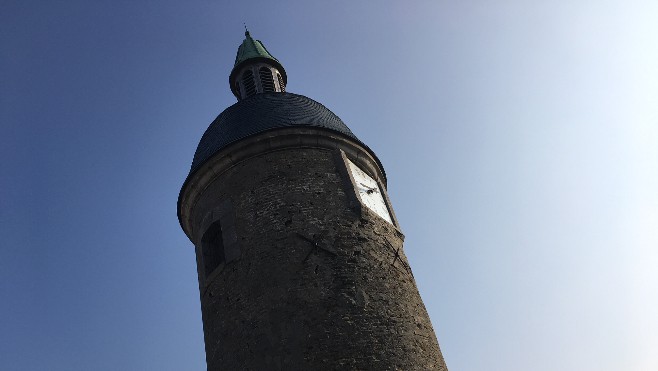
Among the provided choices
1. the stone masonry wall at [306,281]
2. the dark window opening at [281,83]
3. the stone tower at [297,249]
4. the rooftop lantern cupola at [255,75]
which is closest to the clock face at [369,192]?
the stone tower at [297,249]

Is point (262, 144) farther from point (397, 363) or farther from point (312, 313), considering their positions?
point (397, 363)

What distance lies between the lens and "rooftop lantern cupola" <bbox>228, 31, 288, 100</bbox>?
14875 millimetres

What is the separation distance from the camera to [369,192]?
35.2 feet

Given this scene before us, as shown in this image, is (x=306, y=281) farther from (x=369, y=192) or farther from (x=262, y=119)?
(x=262, y=119)

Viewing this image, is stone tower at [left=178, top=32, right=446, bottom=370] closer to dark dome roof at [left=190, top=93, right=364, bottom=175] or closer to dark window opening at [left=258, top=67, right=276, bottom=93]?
dark dome roof at [left=190, top=93, right=364, bottom=175]

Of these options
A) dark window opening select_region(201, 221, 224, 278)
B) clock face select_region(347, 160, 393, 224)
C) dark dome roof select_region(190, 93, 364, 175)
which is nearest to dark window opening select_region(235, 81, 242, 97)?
dark dome roof select_region(190, 93, 364, 175)

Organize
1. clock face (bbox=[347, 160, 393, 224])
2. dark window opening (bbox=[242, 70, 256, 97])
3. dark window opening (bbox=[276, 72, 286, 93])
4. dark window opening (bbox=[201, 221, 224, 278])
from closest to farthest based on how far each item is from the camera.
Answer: dark window opening (bbox=[201, 221, 224, 278])
clock face (bbox=[347, 160, 393, 224])
dark window opening (bbox=[242, 70, 256, 97])
dark window opening (bbox=[276, 72, 286, 93])

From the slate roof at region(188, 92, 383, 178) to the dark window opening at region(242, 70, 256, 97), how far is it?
2450 millimetres

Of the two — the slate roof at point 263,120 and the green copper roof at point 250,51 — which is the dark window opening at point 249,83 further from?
the slate roof at point 263,120

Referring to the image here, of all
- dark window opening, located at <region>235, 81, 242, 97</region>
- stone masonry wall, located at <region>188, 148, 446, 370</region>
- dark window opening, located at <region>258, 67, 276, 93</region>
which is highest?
dark window opening, located at <region>235, 81, 242, 97</region>

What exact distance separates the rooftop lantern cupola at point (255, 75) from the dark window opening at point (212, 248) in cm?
533

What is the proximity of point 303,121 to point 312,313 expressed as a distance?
13.8 feet

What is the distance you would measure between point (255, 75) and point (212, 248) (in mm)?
6087

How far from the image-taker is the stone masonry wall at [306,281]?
801cm
